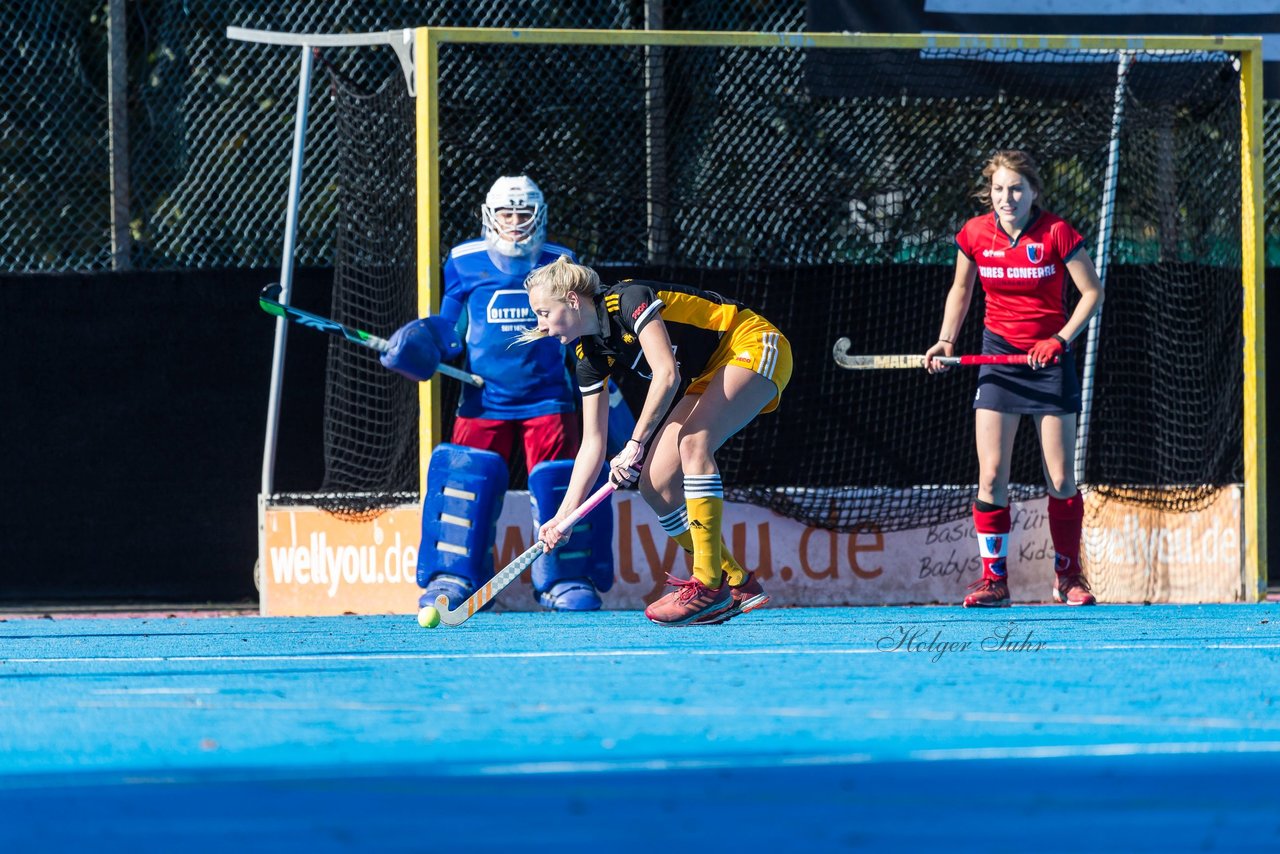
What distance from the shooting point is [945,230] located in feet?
26.7

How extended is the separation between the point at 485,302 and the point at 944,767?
4.11 m

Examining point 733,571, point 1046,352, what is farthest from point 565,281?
point 1046,352

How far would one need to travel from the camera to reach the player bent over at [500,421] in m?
6.77

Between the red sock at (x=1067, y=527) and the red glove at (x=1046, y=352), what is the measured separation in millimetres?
594

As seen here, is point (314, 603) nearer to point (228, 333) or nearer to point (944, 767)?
point (228, 333)

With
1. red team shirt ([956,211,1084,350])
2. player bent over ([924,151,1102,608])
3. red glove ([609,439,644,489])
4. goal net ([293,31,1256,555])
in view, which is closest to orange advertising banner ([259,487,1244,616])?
goal net ([293,31,1256,555])

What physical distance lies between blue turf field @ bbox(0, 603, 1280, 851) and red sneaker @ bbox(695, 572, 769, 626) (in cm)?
37

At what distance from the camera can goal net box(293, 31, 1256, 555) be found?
784cm

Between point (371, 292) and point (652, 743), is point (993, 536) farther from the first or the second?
point (652, 743)

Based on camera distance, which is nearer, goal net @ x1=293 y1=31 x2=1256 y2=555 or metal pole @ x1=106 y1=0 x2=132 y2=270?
goal net @ x1=293 y1=31 x2=1256 y2=555

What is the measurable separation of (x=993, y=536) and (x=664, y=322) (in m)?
1.74

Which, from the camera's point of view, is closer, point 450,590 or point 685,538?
point 685,538

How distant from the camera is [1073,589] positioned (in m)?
7.11
